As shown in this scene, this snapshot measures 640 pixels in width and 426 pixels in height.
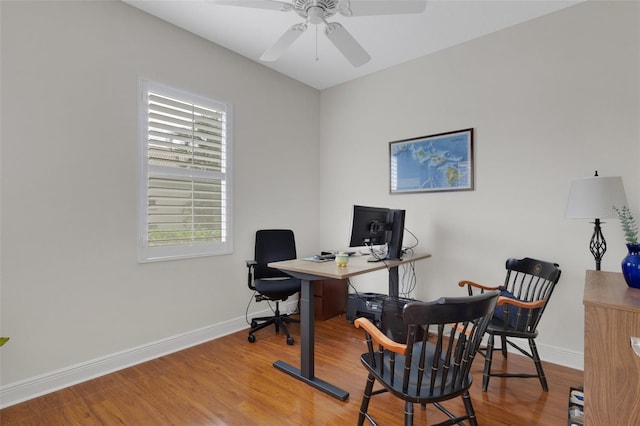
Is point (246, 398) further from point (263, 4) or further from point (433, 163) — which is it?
point (433, 163)

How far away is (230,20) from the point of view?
9.22 ft

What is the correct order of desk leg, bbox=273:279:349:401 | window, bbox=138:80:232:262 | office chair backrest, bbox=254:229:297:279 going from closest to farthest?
desk leg, bbox=273:279:349:401 → window, bbox=138:80:232:262 → office chair backrest, bbox=254:229:297:279

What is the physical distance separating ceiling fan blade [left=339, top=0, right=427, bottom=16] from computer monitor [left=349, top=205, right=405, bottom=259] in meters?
1.45

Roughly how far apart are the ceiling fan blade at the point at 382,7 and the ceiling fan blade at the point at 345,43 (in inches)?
4.9

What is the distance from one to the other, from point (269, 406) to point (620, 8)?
378 centimetres

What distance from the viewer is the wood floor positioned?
75.8 inches

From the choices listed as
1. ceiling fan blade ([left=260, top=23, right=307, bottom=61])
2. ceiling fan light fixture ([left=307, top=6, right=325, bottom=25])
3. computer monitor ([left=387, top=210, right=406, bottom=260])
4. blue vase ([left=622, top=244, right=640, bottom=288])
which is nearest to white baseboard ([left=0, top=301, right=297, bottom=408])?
computer monitor ([left=387, top=210, right=406, bottom=260])

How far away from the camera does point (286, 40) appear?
2.19m

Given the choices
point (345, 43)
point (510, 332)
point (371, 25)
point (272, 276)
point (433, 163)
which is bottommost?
point (510, 332)

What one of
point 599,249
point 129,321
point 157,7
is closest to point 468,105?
point 599,249

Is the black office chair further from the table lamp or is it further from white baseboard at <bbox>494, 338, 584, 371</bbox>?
the table lamp

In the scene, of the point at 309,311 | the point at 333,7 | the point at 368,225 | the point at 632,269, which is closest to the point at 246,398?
the point at 309,311

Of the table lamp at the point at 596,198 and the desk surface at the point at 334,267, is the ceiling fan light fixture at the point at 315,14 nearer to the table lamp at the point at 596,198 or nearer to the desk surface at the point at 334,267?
the desk surface at the point at 334,267

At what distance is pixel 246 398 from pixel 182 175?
193cm
